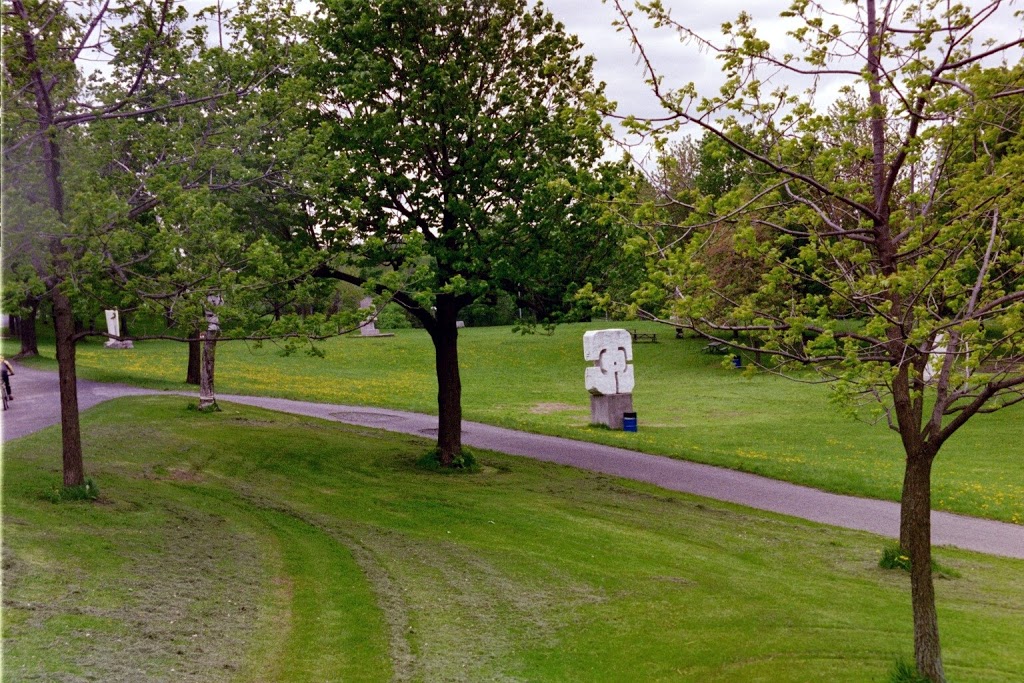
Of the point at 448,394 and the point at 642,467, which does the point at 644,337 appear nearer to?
the point at 642,467

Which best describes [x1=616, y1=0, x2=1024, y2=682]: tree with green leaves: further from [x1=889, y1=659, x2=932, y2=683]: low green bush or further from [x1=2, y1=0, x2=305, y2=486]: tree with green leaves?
[x1=2, y1=0, x2=305, y2=486]: tree with green leaves

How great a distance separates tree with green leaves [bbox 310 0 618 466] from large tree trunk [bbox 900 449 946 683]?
10.2 meters

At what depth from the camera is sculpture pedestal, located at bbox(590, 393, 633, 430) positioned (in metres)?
33.5

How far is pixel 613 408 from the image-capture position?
110 ft

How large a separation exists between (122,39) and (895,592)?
15.0m

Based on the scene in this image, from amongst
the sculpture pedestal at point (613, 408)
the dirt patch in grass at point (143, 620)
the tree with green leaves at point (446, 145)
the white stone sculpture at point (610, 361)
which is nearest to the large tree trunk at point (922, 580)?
the dirt patch in grass at point (143, 620)

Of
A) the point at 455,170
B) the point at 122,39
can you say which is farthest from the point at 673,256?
the point at 455,170

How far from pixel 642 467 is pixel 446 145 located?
10.6m

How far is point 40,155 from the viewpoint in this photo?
46.1 ft

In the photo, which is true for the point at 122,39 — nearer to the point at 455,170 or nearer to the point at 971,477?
the point at 455,170

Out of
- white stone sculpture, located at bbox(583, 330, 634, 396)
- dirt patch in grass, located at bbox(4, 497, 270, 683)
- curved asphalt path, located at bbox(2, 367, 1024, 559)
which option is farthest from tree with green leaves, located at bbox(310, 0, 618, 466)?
white stone sculpture, located at bbox(583, 330, 634, 396)

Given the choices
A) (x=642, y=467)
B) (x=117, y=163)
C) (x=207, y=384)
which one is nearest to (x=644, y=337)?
(x=642, y=467)

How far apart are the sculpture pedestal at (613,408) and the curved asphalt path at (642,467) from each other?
444 cm

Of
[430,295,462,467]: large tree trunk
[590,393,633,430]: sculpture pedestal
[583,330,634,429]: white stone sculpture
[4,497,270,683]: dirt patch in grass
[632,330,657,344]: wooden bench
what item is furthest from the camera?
[632,330,657,344]: wooden bench
